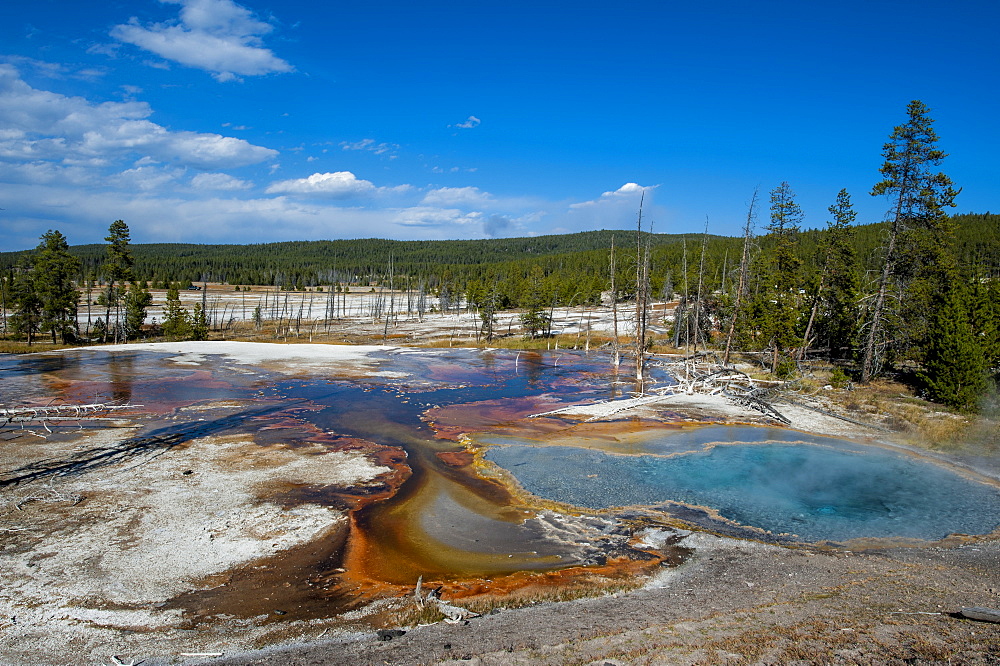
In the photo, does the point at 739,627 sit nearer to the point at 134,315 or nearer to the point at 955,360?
the point at 955,360

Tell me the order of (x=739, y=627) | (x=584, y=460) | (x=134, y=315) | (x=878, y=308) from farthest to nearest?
(x=134, y=315)
(x=878, y=308)
(x=584, y=460)
(x=739, y=627)

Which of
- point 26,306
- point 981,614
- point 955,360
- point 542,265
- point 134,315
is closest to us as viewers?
point 981,614

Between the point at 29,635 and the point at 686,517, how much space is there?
42.3 ft

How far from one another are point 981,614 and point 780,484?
353 inches

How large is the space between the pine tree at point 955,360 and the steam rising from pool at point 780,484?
306 inches

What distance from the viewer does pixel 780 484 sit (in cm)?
1600

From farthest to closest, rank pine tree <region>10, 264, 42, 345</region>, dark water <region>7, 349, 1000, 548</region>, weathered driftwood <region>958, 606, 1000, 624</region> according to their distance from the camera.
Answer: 1. pine tree <region>10, 264, 42, 345</region>
2. dark water <region>7, 349, 1000, 548</region>
3. weathered driftwood <region>958, 606, 1000, 624</region>

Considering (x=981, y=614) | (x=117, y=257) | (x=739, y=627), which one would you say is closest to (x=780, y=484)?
(x=981, y=614)

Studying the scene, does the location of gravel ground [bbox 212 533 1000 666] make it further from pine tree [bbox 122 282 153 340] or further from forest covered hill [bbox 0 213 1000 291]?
pine tree [bbox 122 282 153 340]

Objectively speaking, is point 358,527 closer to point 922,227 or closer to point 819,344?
point 922,227

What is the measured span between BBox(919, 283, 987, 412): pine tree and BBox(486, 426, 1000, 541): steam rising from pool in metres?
7.77

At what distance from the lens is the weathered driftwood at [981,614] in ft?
23.5

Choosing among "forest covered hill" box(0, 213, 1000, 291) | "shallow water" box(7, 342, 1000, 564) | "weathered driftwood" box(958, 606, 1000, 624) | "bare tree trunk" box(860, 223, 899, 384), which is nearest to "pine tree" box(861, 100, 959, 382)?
"bare tree trunk" box(860, 223, 899, 384)

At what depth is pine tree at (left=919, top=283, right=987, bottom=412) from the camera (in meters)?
23.0
